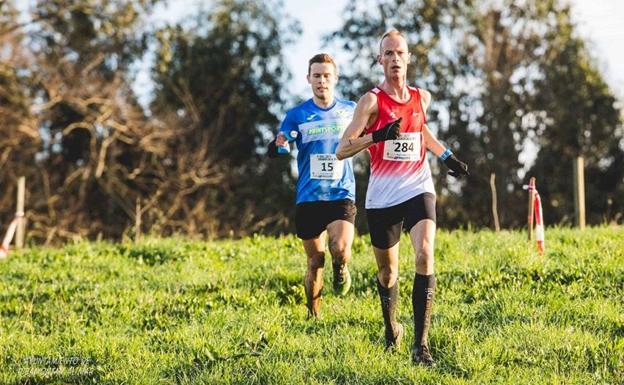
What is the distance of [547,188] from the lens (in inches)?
1155

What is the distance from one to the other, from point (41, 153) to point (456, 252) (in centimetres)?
2281

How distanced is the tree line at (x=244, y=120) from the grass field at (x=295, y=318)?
1771 centimetres

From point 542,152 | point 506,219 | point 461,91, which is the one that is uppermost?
point 461,91

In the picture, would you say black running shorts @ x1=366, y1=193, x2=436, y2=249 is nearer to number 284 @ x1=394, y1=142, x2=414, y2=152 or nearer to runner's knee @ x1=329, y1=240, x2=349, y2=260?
number 284 @ x1=394, y1=142, x2=414, y2=152

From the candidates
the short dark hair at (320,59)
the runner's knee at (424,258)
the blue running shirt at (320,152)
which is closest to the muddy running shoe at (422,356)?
the runner's knee at (424,258)

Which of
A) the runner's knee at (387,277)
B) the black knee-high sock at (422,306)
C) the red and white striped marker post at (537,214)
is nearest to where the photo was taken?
the black knee-high sock at (422,306)

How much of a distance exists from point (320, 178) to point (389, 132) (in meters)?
1.91

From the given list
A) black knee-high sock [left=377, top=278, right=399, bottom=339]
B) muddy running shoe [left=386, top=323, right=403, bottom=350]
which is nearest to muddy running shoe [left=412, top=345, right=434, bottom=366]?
muddy running shoe [left=386, top=323, right=403, bottom=350]

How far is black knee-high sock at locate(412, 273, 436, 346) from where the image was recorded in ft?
18.4

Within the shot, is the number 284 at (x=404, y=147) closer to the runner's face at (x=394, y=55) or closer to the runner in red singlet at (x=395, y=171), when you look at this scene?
the runner in red singlet at (x=395, y=171)

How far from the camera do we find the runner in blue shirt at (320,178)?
286 inches

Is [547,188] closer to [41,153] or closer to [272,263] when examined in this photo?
[41,153]

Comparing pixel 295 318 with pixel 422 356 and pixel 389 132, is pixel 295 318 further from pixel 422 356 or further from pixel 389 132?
pixel 389 132

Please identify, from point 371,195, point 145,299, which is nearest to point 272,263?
point 145,299
